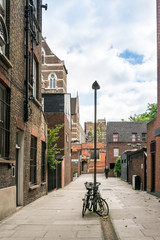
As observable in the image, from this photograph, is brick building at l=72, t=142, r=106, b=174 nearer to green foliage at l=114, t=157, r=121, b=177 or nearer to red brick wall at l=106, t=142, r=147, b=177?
red brick wall at l=106, t=142, r=147, b=177

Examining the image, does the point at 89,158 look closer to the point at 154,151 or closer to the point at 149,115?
the point at 149,115

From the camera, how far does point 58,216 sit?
33.8 ft

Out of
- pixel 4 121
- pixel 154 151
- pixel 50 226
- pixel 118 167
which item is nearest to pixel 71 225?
pixel 50 226

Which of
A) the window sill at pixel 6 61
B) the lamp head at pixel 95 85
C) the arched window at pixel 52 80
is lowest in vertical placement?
the lamp head at pixel 95 85

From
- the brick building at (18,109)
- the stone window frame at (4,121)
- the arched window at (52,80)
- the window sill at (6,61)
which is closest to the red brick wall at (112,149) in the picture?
the arched window at (52,80)

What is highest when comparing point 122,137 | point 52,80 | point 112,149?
point 52,80

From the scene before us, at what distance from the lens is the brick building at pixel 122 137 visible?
61156mm

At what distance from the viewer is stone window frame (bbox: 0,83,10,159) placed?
32.3 ft

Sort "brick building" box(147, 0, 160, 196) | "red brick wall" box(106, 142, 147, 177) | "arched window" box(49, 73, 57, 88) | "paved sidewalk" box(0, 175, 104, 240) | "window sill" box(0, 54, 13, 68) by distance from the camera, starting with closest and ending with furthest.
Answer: "paved sidewalk" box(0, 175, 104, 240) → "window sill" box(0, 54, 13, 68) → "brick building" box(147, 0, 160, 196) → "arched window" box(49, 73, 57, 88) → "red brick wall" box(106, 142, 147, 177)

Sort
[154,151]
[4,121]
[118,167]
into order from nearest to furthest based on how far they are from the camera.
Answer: [4,121]
[154,151]
[118,167]

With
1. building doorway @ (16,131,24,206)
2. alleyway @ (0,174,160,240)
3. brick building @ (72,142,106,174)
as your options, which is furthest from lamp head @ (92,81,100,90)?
brick building @ (72,142,106,174)

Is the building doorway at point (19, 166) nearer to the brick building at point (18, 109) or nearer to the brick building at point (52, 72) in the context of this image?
the brick building at point (18, 109)

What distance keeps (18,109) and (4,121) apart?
1507mm

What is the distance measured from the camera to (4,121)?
1012 centimetres
